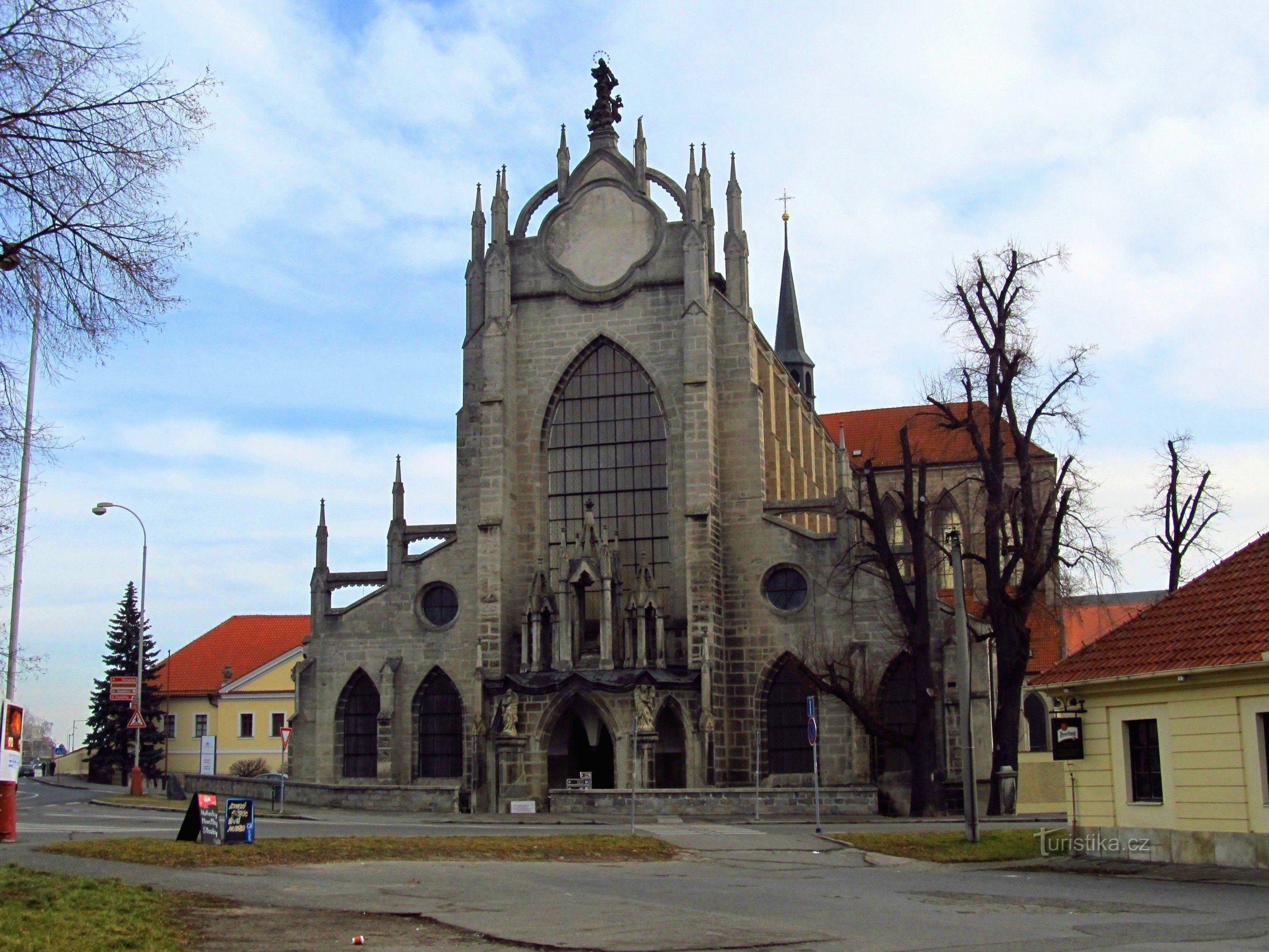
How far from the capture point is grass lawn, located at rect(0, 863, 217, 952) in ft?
33.3

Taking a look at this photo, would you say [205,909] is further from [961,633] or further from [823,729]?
[823,729]

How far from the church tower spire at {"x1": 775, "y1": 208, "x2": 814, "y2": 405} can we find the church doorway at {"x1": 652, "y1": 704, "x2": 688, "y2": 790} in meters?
37.6

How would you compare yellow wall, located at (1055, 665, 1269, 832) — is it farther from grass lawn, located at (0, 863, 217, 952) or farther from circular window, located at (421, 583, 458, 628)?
circular window, located at (421, 583, 458, 628)

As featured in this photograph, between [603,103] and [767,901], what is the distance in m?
34.6

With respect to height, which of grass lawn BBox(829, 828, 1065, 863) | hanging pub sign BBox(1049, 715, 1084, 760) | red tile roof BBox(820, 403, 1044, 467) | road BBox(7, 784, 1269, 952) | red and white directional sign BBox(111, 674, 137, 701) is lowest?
grass lawn BBox(829, 828, 1065, 863)

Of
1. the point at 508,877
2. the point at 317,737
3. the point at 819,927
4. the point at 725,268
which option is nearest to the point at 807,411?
the point at 725,268

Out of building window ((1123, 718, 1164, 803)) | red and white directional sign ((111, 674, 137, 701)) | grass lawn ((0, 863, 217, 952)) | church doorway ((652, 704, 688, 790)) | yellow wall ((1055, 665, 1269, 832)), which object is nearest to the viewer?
grass lawn ((0, 863, 217, 952))

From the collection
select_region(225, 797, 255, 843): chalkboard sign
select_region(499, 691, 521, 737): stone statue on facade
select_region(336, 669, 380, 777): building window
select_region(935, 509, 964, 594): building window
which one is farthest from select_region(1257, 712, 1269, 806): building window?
select_region(336, 669, 380, 777): building window

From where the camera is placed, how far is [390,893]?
14367mm

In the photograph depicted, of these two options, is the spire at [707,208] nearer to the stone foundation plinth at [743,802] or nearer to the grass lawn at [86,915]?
the stone foundation plinth at [743,802]

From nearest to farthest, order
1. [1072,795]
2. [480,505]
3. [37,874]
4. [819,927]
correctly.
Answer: [819,927] → [37,874] → [1072,795] → [480,505]

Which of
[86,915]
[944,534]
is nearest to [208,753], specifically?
[944,534]

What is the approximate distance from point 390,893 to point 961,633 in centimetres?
1187

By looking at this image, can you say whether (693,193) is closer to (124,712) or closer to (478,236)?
(478,236)
